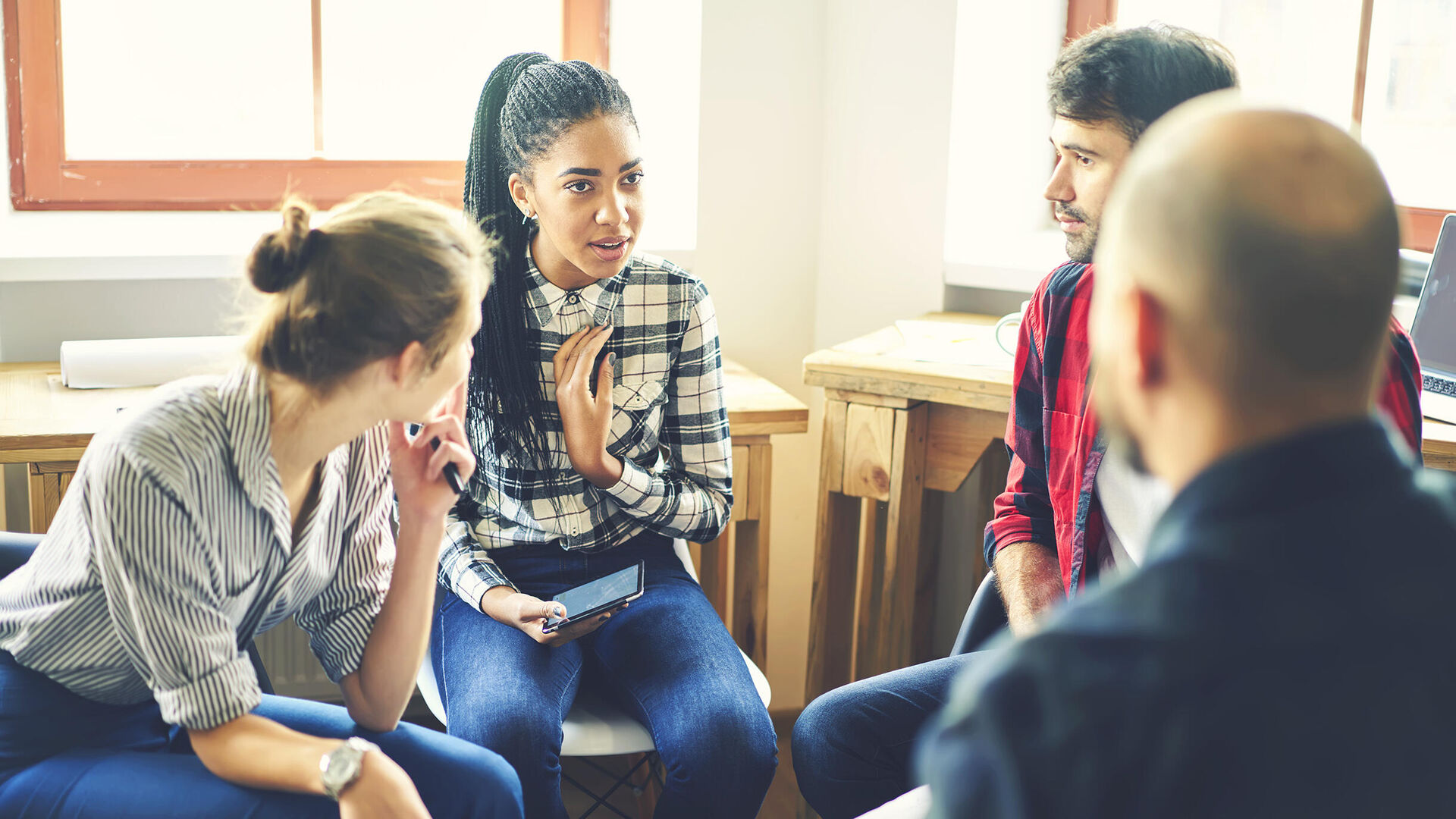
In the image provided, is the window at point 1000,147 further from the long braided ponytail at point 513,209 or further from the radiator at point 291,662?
the radiator at point 291,662

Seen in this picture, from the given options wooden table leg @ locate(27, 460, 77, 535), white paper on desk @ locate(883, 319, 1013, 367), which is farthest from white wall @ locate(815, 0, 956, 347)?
wooden table leg @ locate(27, 460, 77, 535)

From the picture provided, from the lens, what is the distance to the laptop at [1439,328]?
158 centimetres

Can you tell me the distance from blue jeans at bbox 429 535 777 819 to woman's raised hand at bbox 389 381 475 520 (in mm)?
229

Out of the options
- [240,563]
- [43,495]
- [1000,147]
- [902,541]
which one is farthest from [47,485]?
[1000,147]

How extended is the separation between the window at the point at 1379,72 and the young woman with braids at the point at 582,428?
109cm

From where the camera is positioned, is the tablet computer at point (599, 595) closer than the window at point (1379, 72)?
Yes

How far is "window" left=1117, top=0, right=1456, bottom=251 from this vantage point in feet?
6.75

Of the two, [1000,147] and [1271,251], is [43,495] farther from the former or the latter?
[1000,147]

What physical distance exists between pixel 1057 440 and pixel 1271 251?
2.82ft

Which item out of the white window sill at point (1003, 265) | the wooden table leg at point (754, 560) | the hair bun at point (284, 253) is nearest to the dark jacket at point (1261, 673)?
the hair bun at point (284, 253)

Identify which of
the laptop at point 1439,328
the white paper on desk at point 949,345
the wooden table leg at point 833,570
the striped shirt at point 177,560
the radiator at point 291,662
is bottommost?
the radiator at point 291,662

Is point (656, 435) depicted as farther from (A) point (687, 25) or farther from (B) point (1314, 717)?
(B) point (1314, 717)

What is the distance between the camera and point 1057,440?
140 cm

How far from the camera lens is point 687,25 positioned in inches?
87.0
